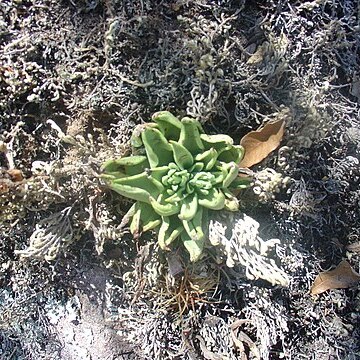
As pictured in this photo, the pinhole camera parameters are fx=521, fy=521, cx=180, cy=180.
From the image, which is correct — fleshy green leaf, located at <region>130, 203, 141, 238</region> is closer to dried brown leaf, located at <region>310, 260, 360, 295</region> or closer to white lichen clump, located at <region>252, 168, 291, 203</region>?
white lichen clump, located at <region>252, 168, 291, 203</region>

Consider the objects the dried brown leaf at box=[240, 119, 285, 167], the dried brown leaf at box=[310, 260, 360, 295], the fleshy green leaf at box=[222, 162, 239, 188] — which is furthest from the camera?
the dried brown leaf at box=[310, 260, 360, 295]

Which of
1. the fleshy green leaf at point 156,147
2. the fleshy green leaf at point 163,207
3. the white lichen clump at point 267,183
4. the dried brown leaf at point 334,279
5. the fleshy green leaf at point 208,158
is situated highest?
the fleshy green leaf at point 156,147

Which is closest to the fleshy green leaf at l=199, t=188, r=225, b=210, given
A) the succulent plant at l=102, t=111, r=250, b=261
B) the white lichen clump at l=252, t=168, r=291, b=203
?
the succulent plant at l=102, t=111, r=250, b=261

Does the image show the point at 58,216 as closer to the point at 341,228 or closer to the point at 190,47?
the point at 190,47

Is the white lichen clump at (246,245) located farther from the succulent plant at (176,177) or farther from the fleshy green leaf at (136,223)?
the fleshy green leaf at (136,223)

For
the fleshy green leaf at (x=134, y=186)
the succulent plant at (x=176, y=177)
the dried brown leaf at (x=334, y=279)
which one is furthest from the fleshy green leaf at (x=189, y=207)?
the dried brown leaf at (x=334, y=279)

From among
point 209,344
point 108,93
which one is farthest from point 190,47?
point 209,344
